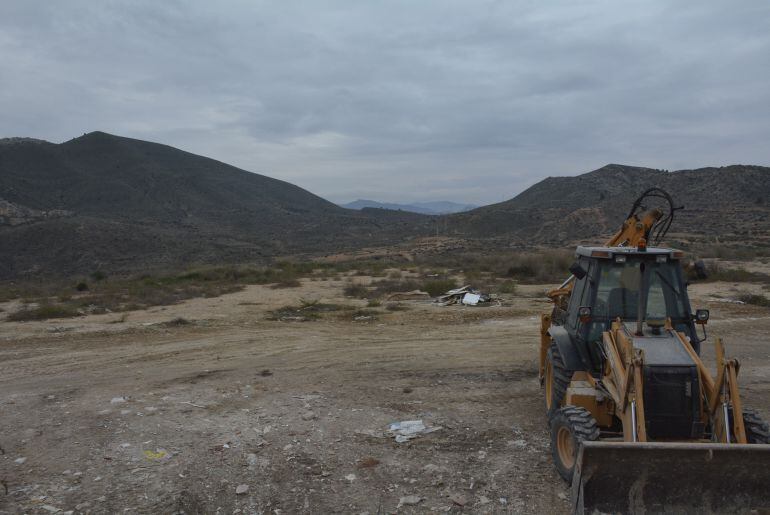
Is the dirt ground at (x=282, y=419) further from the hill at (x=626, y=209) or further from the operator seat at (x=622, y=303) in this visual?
the hill at (x=626, y=209)

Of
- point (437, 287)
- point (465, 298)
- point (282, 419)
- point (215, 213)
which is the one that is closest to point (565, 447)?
point (282, 419)

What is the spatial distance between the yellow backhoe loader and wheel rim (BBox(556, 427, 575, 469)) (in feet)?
0.03

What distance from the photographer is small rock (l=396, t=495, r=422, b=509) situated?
208 inches

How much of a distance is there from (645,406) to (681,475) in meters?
0.77

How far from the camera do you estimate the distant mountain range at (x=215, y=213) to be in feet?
171

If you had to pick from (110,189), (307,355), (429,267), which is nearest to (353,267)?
(429,267)

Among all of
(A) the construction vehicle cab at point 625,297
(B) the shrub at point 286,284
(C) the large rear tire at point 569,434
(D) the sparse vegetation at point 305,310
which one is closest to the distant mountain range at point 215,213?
(B) the shrub at point 286,284

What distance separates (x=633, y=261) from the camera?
6215 millimetres

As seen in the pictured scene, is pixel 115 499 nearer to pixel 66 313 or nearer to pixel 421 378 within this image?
pixel 421 378

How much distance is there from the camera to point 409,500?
211 inches

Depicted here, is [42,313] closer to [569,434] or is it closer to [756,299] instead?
[569,434]

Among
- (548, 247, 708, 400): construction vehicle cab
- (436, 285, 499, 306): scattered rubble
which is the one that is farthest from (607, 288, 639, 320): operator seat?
(436, 285, 499, 306): scattered rubble

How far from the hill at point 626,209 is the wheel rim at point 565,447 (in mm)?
42629

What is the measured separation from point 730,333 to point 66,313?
17.8m
